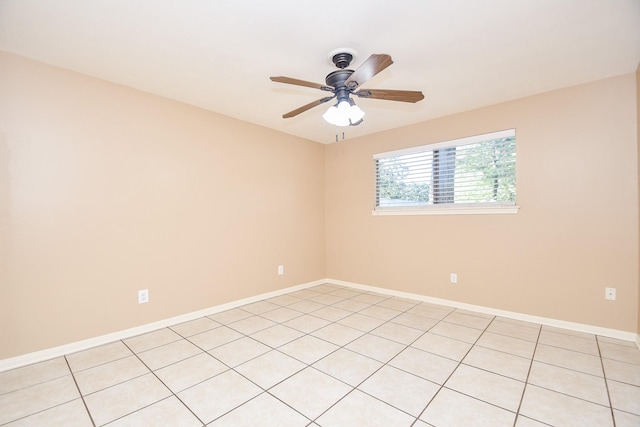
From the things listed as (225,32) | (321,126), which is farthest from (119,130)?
(321,126)

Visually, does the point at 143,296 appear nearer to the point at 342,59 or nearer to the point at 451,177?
the point at 342,59

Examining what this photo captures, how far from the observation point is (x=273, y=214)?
3.94m

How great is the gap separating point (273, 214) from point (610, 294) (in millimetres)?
3571

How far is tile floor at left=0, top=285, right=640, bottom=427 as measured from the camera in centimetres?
156

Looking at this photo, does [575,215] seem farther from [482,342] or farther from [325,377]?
[325,377]

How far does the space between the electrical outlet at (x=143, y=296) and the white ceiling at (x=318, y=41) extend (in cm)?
192

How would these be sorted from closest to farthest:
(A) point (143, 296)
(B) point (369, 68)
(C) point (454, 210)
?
(B) point (369, 68) → (A) point (143, 296) → (C) point (454, 210)

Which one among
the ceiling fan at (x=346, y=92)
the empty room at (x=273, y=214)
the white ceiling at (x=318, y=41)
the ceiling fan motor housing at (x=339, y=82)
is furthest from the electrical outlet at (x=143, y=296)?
the ceiling fan motor housing at (x=339, y=82)

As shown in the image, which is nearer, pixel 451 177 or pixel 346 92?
pixel 346 92

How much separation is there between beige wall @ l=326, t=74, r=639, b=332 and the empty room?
0.02 m

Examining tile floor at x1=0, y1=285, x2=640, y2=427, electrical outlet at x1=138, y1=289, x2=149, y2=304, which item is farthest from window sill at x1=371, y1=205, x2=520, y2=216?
electrical outlet at x1=138, y1=289, x2=149, y2=304

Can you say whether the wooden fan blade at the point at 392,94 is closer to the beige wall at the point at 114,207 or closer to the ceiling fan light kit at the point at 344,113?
the ceiling fan light kit at the point at 344,113

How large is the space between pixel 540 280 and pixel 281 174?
3228mm

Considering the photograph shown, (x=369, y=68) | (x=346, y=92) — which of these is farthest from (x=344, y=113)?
(x=369, y=68)
